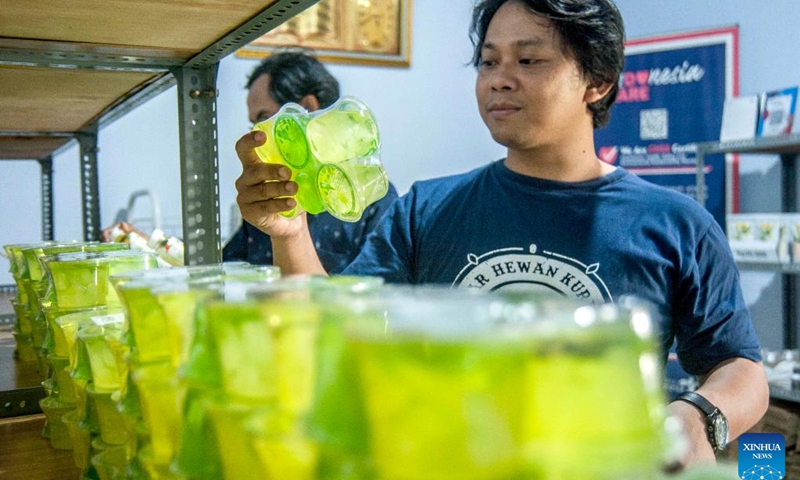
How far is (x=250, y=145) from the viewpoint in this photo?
1.18 meters

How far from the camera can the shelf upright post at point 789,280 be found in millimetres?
3857

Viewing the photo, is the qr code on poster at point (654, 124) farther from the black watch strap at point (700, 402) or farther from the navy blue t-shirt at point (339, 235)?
the black watch strap at point (700, 402)

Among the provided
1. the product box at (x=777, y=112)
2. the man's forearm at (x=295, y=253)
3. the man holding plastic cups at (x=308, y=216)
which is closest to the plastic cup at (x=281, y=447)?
the man's forearm at (x=295, y=253)

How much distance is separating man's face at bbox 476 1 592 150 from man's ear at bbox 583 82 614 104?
0.10 meters

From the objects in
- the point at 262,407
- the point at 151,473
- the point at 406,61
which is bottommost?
the point at 151,473

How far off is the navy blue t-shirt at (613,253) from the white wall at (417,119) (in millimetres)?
1483

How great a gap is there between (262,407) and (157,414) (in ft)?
0.62

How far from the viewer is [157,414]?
0.61 meters

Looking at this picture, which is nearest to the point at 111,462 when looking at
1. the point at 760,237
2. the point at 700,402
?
the point at 700,402

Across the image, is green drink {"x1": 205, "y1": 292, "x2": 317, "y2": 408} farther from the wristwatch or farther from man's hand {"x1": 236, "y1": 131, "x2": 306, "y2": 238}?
the wristwatch

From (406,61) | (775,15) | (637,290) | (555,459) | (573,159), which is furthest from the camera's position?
(406,61)

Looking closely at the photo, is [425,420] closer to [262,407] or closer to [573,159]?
[262,407]

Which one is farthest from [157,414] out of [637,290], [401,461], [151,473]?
[637,290]

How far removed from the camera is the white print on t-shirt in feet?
5.11
